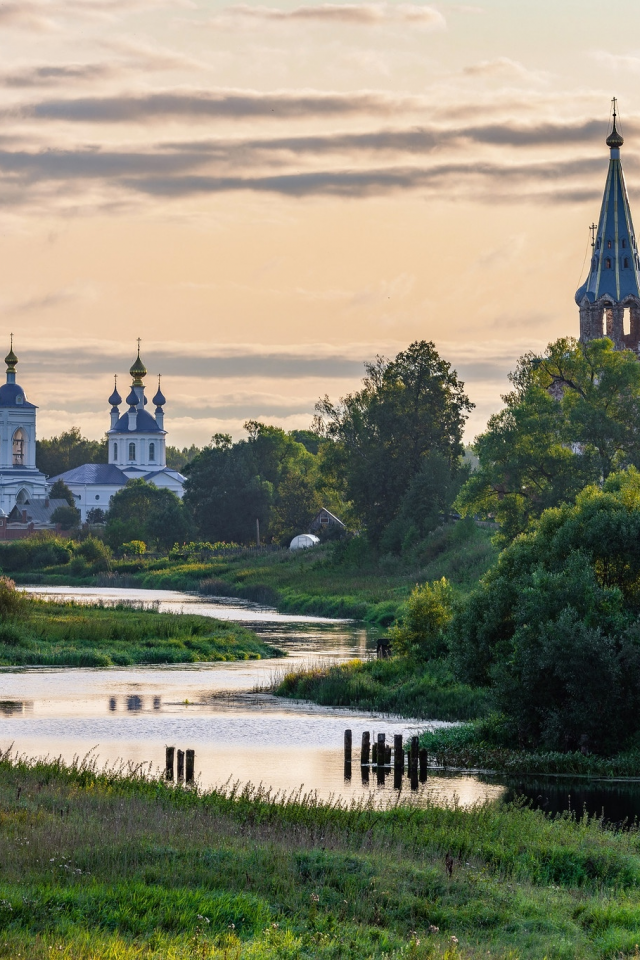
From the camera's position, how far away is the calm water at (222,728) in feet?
97.2

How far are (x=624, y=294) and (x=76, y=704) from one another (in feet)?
268

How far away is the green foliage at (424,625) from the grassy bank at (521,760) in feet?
34.9

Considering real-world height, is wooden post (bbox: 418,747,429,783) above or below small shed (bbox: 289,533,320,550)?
below

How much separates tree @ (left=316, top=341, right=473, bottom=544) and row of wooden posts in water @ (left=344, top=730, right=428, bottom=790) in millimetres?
72953

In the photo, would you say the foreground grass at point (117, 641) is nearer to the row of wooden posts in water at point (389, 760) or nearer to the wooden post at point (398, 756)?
the row of wooden posts in water at point (389, 760)

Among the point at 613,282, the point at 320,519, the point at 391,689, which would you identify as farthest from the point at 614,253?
the point at 391,689

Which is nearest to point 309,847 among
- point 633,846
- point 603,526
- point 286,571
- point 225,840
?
point 225,840

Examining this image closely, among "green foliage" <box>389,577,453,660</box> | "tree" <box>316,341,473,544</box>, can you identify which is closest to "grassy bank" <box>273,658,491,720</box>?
"green foliage" <box>389,577,453,660</box>

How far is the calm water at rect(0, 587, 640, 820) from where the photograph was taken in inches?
1166

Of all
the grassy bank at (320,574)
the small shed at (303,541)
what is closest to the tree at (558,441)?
the grassy bank at (320,574)

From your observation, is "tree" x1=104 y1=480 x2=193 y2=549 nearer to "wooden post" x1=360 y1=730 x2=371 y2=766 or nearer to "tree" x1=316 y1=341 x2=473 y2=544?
"tree" x1=316 y1=341 x2=473 y2=544

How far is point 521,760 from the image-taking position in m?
32.8

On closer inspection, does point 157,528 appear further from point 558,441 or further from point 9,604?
point 9,604

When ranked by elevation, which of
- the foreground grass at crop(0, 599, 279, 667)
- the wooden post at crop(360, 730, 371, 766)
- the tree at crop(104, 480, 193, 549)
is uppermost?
the tree at crop(104, 480, 193, 549)
